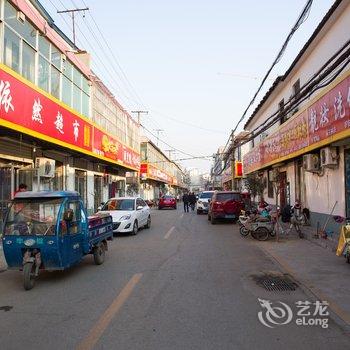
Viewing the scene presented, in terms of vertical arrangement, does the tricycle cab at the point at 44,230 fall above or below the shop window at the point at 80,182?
below

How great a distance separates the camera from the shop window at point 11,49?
13.2 m

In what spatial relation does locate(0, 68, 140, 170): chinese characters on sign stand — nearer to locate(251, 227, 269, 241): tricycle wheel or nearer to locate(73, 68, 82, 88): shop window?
locate(73, 68, 82, 88): shop window

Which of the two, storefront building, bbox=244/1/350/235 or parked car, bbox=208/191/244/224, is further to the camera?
parked car, bbox=208/191/244/224

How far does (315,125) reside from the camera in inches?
555

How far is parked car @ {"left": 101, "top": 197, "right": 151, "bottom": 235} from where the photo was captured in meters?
17.2

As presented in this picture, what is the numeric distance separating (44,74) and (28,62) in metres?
1.55

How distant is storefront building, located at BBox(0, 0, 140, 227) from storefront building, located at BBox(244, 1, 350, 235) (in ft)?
28.5

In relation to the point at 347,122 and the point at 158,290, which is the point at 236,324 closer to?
the point at 158,290

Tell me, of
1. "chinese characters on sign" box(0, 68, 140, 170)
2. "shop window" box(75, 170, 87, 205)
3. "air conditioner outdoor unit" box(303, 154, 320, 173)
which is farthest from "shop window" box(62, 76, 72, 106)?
"air conditioner outdoor unit" box(303, 154, 320, 173)

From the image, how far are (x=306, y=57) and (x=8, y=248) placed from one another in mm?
14555

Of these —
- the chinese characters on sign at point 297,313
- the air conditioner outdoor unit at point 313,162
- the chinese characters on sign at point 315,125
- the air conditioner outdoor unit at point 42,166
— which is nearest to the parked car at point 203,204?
the chinese characters on sign at point 315,125

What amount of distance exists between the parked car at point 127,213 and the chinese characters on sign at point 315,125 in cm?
690

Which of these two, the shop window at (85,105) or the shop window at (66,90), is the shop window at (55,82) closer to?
the shop window at (66,90)

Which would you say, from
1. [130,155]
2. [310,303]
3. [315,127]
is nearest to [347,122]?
[315,127]
